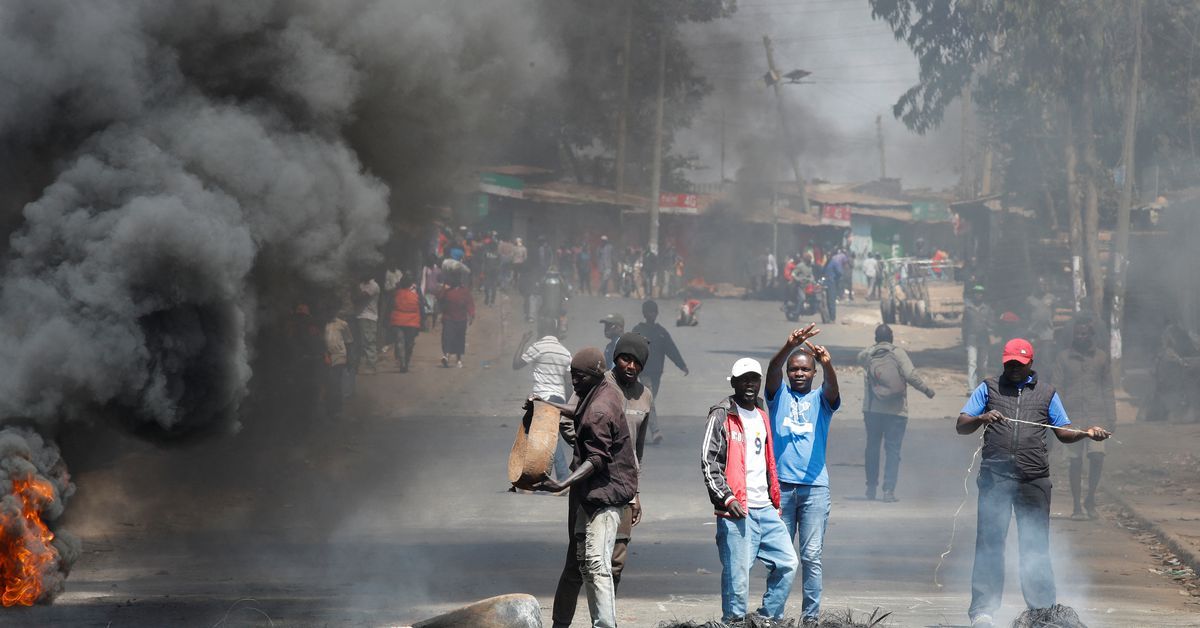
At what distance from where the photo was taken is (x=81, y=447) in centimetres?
1034

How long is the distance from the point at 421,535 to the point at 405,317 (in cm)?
1004

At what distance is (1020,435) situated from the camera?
→ 7094 millimetres

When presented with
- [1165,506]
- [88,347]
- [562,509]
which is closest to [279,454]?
[562,509]

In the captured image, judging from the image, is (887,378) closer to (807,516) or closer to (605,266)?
(807,516)

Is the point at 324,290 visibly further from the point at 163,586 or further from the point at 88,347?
the point at 163,586

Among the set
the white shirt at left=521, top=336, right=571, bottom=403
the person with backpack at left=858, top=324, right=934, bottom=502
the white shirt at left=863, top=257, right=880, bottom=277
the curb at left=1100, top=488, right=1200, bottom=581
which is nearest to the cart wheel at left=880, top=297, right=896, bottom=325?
the white shirt at left=863, top=257, right=880, bottom=277

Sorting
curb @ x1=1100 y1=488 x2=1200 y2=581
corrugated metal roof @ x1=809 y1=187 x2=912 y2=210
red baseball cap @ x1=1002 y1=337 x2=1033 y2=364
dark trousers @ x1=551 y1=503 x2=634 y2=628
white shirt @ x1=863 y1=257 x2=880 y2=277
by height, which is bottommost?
curb @ x1=1100 y1=488 x2=1200 y2=581

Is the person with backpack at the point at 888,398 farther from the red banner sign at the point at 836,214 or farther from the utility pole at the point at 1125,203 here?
the red banner sign at the point at 836,214

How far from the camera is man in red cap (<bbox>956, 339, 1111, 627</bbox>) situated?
7.07m

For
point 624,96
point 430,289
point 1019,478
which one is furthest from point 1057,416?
point 624,96

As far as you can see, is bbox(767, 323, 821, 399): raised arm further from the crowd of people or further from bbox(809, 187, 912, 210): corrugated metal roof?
bbox(809, 187, 912, 210): corrugated metal roof

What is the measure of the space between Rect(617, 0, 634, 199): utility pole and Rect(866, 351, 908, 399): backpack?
14468 millimetres

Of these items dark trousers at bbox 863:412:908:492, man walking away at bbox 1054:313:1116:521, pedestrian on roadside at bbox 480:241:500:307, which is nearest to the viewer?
man walking away at bbox 1054:313:1116:521

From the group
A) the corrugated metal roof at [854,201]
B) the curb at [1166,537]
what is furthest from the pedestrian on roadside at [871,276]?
the curb at [1166,537]
